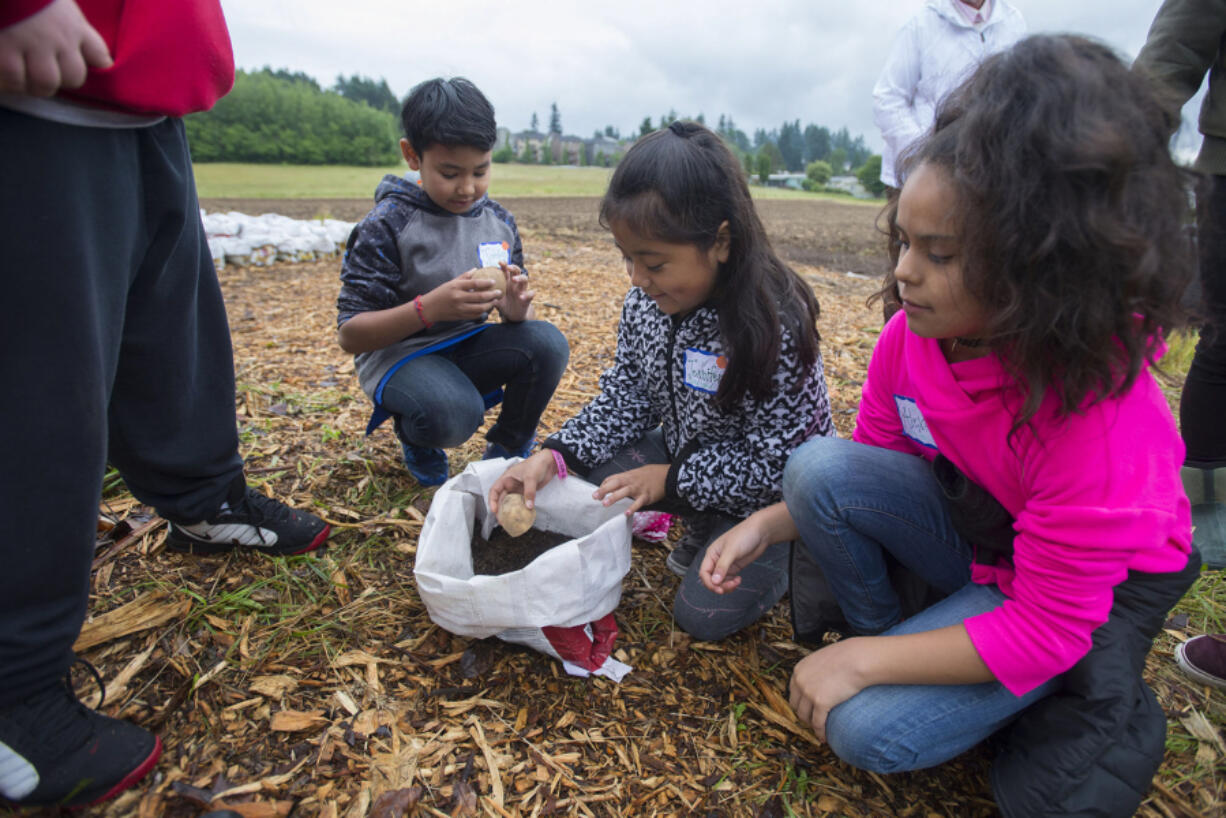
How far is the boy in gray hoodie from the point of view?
2.07 meters

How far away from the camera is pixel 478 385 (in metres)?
2.50

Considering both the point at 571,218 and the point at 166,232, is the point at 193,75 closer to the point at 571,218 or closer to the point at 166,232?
the point at 166,232

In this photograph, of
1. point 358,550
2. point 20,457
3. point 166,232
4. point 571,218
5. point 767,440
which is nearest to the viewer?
point 20,457

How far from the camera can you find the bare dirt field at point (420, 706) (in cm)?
139

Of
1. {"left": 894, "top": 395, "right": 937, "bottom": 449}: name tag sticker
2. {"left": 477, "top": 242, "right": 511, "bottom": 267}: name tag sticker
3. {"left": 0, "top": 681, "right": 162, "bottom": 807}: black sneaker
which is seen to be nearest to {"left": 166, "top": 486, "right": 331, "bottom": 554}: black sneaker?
{"left": 0, "top": 681, "right": 162, "bottom": 807}: black sneaker

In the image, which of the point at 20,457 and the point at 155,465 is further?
the point at 155,465

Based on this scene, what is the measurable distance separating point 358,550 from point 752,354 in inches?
52.7

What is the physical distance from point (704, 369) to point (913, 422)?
1.76ft

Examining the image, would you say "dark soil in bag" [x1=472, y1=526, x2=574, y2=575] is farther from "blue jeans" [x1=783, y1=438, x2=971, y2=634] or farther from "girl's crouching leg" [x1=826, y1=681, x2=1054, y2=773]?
"girl's crouching leg" [x1=826, y1=681, x2=1054, y2=773]

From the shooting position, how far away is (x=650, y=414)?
7.09 ft

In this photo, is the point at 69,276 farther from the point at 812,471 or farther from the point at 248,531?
the point at 812,471

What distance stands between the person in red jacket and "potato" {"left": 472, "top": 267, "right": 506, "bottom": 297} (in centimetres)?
81

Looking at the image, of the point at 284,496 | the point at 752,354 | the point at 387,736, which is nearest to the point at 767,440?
the point at 752,354

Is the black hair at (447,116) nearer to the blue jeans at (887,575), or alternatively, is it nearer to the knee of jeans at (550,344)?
the knee of jeans at (550,344)
